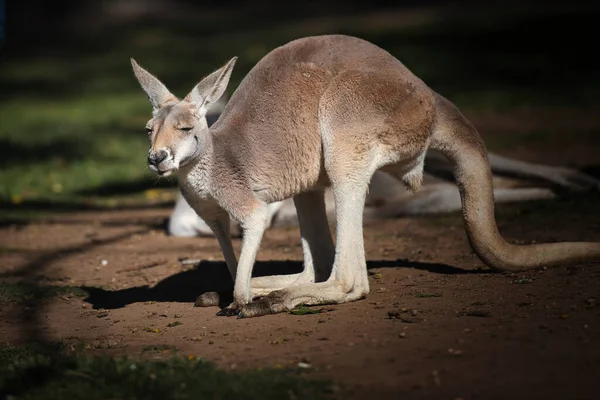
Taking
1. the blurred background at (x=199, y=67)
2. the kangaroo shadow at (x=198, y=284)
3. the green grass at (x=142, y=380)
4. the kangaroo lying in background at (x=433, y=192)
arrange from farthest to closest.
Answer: the blurred background at (x=199, y=67) < the kangaroo lying in background at (x=433, y=192) < the kangaroo shadow at (x=198, y=284) < the green grass at (x=142, y=380)

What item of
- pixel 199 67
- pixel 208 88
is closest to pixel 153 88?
pixel 208 88

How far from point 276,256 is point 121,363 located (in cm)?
256

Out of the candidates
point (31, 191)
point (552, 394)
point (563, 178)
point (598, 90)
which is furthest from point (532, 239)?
point (598, 90)

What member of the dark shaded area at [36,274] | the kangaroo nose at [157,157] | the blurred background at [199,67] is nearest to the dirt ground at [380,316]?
the dark shaded area at [36,274]

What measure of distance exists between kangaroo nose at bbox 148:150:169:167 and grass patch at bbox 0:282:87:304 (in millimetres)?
1493

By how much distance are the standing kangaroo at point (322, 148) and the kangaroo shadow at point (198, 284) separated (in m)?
0.45

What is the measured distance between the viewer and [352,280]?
4785 millimetres

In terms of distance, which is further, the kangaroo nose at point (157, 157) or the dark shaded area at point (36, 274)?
the dark shaded area at point (36, 274)

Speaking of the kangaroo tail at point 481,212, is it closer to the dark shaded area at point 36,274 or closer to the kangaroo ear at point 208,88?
the kangaroo ear at point 208,88

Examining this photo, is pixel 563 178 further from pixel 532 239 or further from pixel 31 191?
pixel 31 191

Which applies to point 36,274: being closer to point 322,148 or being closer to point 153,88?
point 153,88

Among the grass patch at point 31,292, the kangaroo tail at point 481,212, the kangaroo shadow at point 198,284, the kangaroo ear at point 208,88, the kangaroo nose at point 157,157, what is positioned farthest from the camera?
the grass patch at point 31,292

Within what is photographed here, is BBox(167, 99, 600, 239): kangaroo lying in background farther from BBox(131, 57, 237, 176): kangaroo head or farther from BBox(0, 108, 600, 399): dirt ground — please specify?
BBox(131, 57, 237, 176): kangaroo head

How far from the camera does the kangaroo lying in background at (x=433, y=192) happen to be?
273 inches
